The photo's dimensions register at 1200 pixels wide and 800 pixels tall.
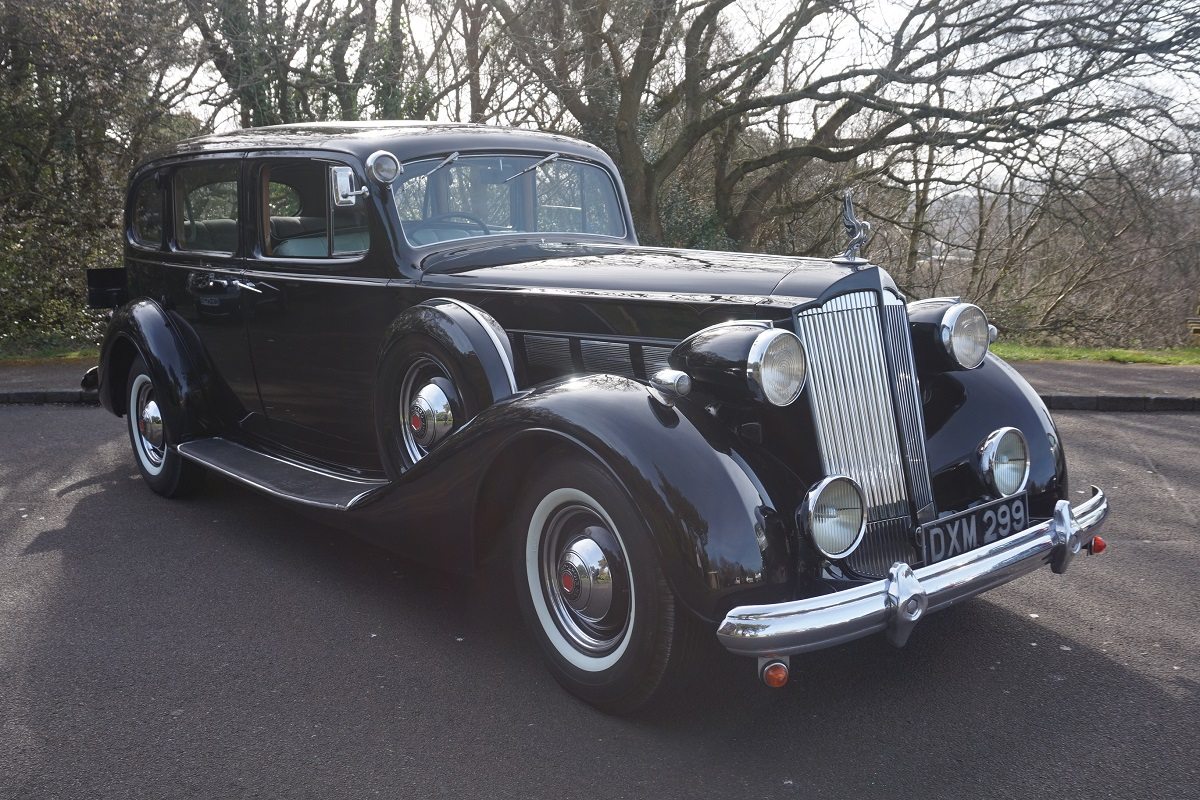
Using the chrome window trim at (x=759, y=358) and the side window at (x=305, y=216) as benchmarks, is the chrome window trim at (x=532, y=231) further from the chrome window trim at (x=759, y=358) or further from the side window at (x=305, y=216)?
the chrome window trim at (x=759, y=358)

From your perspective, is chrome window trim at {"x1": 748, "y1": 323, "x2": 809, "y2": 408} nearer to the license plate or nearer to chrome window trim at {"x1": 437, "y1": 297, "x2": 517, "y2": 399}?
the license plate

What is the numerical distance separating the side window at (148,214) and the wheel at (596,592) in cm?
351

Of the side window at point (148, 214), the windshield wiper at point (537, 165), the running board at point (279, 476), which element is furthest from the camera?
the side window at point (148, 214)

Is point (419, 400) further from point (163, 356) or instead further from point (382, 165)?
point (163, 356)

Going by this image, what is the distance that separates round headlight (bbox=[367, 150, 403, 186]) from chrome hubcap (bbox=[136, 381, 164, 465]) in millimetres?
2002

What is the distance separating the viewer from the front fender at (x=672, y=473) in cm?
262

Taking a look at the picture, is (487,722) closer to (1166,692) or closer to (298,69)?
(1166,692)

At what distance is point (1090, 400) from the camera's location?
8.27 m

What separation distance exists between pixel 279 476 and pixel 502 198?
1.63 meters

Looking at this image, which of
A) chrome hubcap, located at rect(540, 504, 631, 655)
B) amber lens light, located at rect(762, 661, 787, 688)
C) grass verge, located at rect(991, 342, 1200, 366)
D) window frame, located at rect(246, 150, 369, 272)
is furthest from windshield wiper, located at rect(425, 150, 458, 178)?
grass verge, located at rect(991, 342, 1200, 366)

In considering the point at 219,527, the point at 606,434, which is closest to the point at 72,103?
the point at 219,527

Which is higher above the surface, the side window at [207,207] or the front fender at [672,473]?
the side window at [207,207]

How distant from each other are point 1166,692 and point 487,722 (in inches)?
83.9

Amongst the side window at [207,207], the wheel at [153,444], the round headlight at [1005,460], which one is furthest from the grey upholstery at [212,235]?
the round headlight at [1005,460]
